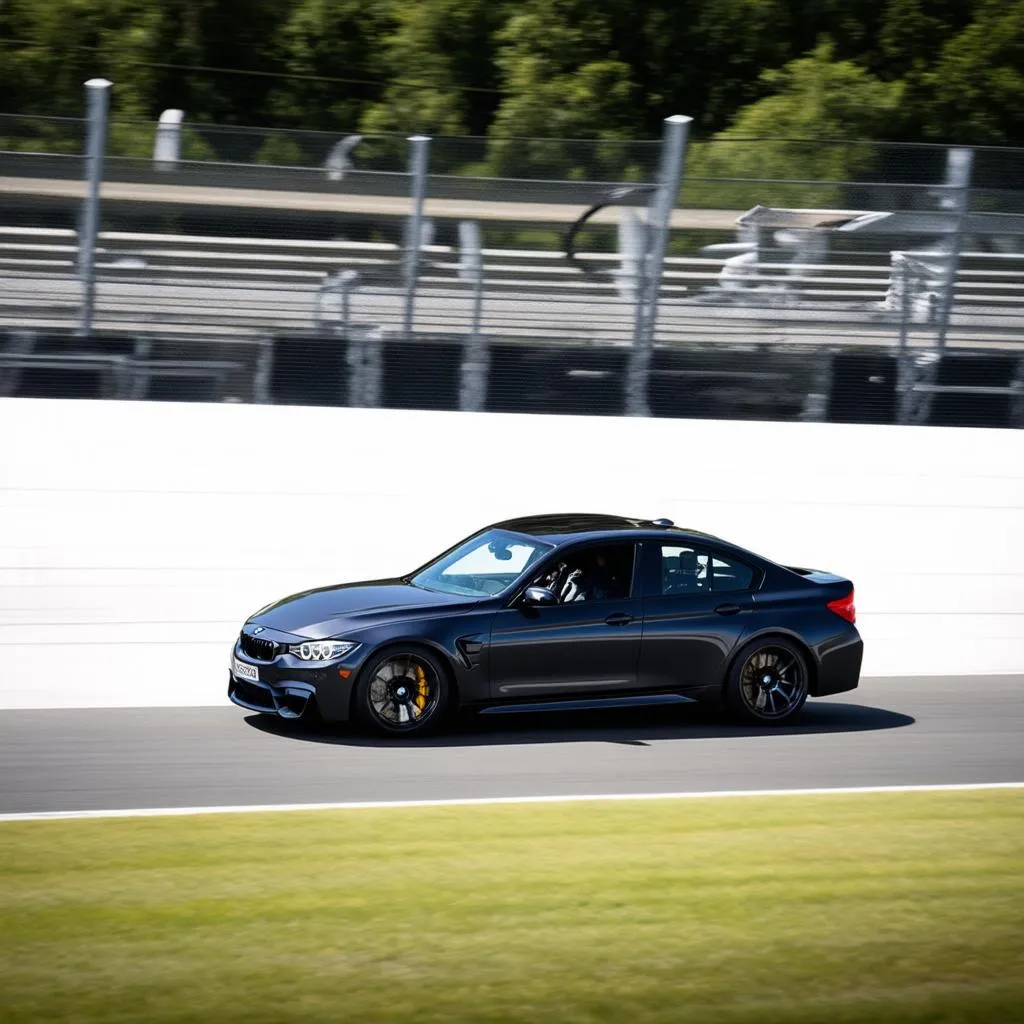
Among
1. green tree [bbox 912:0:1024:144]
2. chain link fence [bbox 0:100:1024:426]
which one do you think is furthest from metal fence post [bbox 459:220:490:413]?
green tree [bbox 912:0:1024:144]

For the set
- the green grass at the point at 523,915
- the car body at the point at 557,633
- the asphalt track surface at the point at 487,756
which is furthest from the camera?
the car body at the point at 557,633

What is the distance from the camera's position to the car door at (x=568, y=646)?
11.2m

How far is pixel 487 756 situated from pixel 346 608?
1.36 meters

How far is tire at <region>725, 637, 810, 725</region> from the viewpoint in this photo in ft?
39.1

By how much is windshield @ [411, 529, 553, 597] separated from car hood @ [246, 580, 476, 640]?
0.19m

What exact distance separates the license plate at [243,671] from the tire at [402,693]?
70 centimetres

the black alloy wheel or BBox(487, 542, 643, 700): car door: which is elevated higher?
BBox(487, 542, 643, 700): car door

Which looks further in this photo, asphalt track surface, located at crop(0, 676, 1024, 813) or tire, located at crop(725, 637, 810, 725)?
tire, located at crop(725, 637, 810, 725)

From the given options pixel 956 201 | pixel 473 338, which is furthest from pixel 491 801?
pixel 956 201

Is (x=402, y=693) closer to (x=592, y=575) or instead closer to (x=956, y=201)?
(x=592, y=575)

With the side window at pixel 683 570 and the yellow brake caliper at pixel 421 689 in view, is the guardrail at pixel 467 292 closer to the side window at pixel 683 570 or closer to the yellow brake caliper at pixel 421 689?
the side window at pixel 683 570

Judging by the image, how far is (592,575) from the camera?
11656mm

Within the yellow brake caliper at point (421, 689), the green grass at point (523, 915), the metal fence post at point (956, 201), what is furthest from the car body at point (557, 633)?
the metal fence post at point (956, 201)

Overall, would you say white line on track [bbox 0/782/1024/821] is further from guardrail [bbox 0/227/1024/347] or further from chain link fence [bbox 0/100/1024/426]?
guardrail [bbox 0/227/1024/347]
